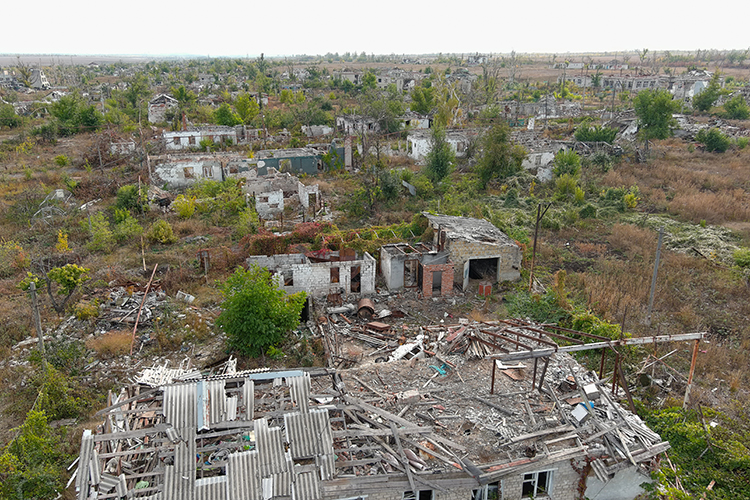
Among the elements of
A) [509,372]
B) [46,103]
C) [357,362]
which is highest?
[46,103]

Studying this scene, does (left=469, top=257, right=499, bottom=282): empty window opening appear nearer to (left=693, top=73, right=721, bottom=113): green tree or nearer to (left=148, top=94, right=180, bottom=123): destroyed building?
(left=148, top=94, right=180, bottom=123): destroyed building

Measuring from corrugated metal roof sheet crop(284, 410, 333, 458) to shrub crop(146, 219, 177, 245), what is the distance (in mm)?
15215

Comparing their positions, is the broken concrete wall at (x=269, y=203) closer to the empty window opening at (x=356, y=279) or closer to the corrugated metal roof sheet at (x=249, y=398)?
the empty window opening at (x=356, y=279)

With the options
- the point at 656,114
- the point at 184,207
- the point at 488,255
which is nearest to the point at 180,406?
the point at 488,255

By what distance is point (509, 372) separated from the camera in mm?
10375

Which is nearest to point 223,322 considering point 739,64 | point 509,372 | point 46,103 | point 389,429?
point 389,429

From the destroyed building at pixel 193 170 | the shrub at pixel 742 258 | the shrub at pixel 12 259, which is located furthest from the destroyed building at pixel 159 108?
Answer: the shrub at pixel 742 258

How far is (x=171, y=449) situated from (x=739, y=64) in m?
136

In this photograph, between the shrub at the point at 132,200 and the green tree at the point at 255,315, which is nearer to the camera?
the green tree at the point at 255,315

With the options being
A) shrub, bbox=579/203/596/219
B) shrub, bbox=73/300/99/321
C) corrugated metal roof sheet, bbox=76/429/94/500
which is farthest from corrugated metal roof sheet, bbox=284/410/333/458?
shrub, bbox=579/203/596/219

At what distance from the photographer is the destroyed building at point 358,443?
702 cm

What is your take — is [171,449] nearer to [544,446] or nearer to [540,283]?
[544,446]

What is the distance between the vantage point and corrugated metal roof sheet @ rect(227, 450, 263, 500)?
6.80m

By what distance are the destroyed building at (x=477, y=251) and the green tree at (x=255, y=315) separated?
6.56m
